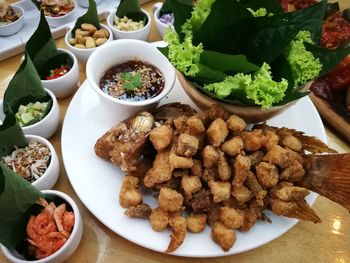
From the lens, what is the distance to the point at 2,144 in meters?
1.87

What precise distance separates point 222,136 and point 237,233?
469 millimetres

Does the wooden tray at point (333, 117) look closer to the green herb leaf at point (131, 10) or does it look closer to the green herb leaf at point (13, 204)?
the green herb leaf at point (131, 10)

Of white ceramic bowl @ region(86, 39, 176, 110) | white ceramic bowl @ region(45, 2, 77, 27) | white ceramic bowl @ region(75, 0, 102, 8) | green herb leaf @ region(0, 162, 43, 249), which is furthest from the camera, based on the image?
white ceramic bowl @ region(75, 0, 102, 8)

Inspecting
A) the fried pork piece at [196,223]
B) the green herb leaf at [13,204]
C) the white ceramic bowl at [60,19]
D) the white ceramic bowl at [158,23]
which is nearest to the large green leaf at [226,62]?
the fried pork piece at [196,223]

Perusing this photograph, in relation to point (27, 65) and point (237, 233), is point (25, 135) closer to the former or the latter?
point (27, 65)

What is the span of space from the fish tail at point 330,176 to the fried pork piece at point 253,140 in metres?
0.24

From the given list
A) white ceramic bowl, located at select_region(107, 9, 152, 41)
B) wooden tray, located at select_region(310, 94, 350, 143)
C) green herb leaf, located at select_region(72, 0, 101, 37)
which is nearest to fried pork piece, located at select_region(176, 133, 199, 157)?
wooden tray, located at select_region(310, 94, 350, 143)

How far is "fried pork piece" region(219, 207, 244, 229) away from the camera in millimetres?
1624

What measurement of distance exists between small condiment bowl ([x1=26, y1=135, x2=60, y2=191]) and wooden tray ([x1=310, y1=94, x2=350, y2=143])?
1.71 meters

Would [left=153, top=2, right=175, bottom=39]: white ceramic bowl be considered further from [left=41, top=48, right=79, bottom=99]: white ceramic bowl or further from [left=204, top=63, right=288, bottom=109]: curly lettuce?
[left=204, top=63, right=288, bottom=109]: curly lettuce

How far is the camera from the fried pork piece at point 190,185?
1656 mm

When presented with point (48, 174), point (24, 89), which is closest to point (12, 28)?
point (24, 89)

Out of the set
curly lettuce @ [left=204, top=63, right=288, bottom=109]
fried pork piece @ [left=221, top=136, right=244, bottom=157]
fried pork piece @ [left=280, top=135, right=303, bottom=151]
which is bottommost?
fried pork piece @ [left=221, top=136, right=244, bottom=157]

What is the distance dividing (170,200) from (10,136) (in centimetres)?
91
